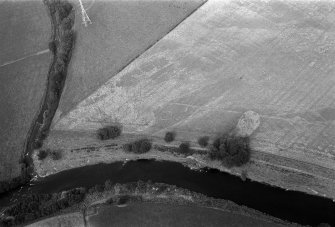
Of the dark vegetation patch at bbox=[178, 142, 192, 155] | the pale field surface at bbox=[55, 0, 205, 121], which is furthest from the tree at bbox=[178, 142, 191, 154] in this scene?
the pale field surface at bbox=[55, 0, 205, 121]

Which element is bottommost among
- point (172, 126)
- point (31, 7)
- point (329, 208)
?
point (329, 208)

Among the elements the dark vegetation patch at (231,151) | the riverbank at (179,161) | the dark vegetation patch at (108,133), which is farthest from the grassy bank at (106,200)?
the dark vegetation patch at (108,133)

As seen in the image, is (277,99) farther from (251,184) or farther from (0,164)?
(0,164)

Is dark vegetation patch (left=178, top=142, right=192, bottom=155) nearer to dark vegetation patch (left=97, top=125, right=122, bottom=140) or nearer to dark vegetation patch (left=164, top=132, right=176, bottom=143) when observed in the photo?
dark vegetation patch (left=164, top=132, right=176, bottom=143)

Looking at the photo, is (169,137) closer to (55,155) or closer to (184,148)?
(184,148)

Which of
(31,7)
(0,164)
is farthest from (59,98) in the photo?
(31,7)

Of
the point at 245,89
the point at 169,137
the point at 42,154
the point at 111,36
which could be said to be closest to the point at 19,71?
the point at 111,36
